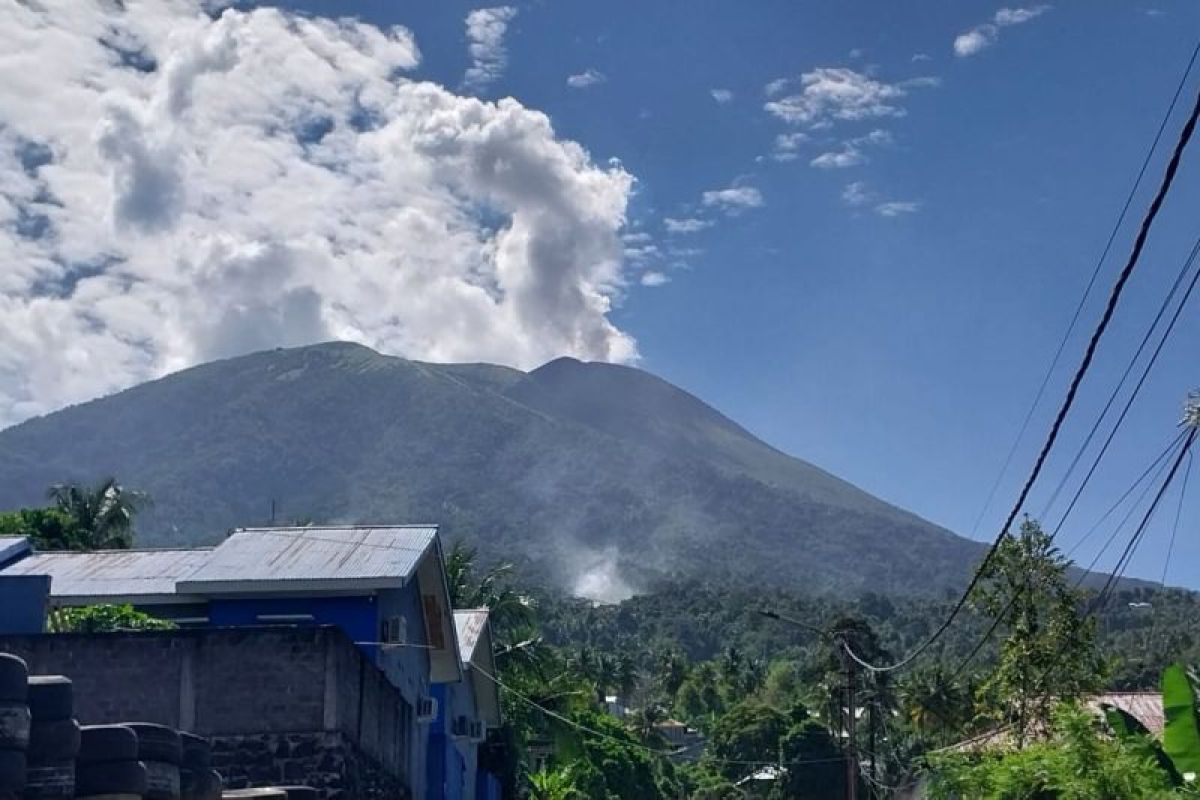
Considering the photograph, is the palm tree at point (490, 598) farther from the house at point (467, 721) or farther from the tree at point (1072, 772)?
the tree at point (1072, 772)

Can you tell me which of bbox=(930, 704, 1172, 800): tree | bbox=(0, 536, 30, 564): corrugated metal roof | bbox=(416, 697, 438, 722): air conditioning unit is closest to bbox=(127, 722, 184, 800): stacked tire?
bbox=(930, 704, 1172, 800): tree

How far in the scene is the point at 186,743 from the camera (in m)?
13.8

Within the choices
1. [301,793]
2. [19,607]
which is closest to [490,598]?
[19,607]

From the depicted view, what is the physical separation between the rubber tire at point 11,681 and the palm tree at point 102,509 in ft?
168

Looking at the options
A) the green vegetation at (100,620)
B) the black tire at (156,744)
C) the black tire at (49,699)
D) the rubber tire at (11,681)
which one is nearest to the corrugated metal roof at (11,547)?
the green vegetation at (100,620)

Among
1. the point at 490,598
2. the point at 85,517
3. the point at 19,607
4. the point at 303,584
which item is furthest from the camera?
the point at 85,517

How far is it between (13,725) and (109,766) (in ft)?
4.57

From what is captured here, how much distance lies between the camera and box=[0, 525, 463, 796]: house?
2447 cm

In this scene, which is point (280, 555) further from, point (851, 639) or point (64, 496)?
point (64, 496)

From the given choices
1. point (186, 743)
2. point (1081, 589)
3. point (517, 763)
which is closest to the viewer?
point (186, 743)

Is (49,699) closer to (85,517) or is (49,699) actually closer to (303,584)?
(303,584)

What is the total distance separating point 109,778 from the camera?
11.6 meters

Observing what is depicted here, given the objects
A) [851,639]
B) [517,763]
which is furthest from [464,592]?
[851,639]

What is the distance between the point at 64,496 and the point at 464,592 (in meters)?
22.5
